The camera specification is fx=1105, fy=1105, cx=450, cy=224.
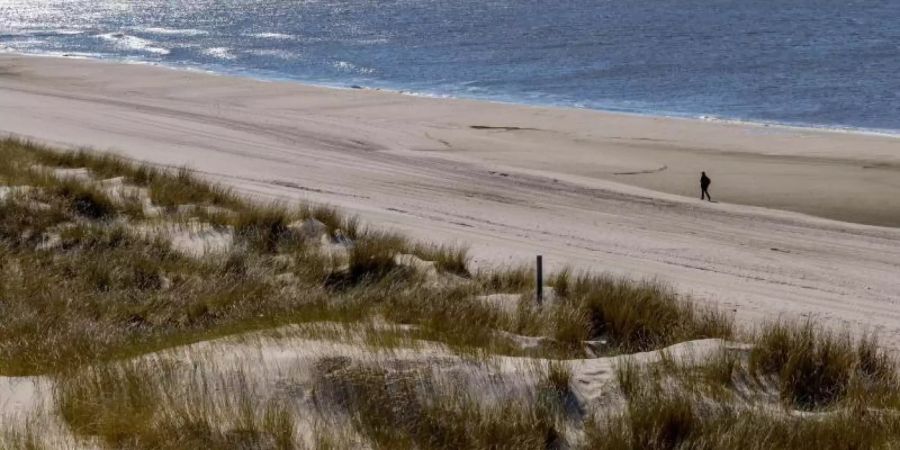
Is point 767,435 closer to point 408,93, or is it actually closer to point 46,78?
point 408,93

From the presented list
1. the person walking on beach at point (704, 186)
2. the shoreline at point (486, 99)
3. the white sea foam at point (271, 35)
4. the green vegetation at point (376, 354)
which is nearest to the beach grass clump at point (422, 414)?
the green vegetation at point (376, 354)

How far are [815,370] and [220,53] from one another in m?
48.0

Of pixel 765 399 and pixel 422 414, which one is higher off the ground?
pixel 422 414

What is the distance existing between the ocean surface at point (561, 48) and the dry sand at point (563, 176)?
4.35m

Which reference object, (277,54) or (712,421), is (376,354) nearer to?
(712,421)

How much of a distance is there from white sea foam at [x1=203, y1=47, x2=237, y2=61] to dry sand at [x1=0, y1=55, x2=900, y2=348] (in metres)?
13.7

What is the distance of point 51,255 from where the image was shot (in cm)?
1109

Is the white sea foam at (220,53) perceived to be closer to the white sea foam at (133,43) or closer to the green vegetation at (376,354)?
the white sea foam at (133,43)

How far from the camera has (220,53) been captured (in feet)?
173

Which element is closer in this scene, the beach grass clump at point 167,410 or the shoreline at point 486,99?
the beach grass clump at point 167,410

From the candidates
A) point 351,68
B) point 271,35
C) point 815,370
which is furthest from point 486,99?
point 271,35

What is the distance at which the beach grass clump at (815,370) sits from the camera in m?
7.23

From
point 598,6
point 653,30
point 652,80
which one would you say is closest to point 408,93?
point 652,80

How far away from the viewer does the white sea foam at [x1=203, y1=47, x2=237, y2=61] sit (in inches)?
2012
